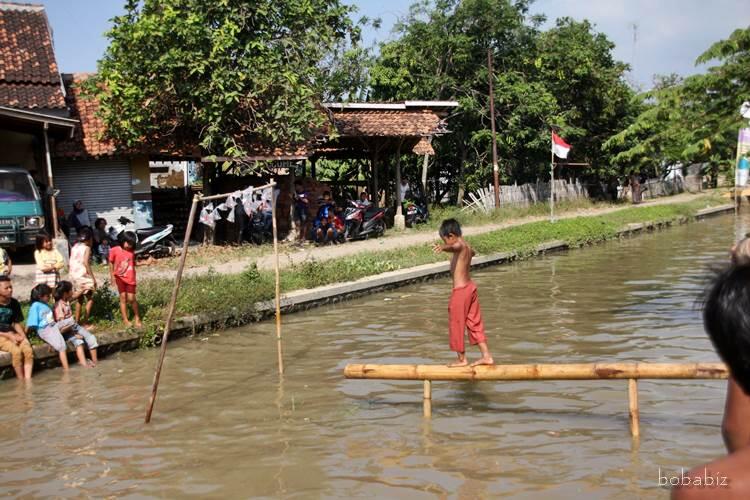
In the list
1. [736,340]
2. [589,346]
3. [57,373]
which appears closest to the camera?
[736,340]

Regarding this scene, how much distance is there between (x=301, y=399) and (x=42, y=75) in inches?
594

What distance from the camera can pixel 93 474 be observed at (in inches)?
273

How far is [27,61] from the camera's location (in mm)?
20797

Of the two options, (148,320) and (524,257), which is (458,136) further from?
(148,320)

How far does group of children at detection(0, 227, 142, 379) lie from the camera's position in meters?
9.86

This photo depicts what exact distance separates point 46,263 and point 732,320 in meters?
10.8

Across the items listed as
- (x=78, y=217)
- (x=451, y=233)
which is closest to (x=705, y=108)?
(x=451, y=233)

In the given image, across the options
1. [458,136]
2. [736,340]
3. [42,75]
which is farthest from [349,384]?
[458,136]

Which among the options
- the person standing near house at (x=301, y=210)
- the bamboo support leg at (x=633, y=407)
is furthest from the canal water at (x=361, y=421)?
the person standing near house at (x=301, y=210)

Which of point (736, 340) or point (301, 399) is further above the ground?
point (736, 340)

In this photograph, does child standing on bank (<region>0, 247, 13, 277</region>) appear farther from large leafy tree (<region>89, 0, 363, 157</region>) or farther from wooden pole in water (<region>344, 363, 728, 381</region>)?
large leafy tree (<region>89, 0, 363, 157</region>)

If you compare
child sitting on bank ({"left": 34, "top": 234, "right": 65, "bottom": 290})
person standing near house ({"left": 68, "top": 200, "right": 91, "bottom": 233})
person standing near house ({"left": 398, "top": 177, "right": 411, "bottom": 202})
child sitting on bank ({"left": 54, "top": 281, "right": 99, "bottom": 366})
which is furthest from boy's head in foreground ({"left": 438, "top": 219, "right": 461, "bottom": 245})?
person standing near house ({"left": 398, "top": 177, "right": 411, "bottom": 202})

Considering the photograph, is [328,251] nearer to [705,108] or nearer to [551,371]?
[705,108]

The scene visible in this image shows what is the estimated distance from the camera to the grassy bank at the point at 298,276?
12406 mm
